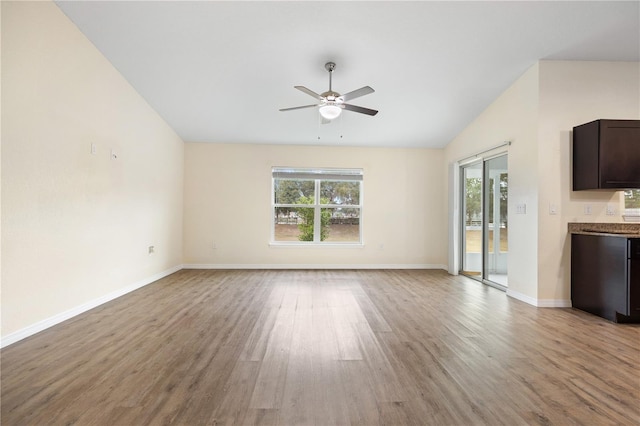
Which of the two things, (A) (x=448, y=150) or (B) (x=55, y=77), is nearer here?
(B) (x=55, y=77)

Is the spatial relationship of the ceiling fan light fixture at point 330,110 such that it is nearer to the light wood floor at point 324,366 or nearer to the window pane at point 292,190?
the light wood floor at point 324,366

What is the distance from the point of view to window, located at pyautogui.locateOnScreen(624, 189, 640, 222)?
3.47 m

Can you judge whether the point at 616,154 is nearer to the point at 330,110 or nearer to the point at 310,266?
the point at 330,110

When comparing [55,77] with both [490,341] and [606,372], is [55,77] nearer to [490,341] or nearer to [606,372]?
[490,341]

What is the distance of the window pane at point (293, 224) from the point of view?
5996 millimetres

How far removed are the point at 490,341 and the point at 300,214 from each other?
4195mm

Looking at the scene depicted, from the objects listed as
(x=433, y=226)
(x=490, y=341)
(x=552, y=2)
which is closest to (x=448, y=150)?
(x=433, y=226)

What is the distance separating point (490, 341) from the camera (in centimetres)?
243

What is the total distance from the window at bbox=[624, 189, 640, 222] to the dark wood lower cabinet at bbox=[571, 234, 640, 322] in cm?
78

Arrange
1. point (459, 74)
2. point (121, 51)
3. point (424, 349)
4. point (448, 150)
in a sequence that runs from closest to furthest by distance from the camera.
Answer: point (424, 349) → point (121, 51) → point (459, 74) → point (448, 150)

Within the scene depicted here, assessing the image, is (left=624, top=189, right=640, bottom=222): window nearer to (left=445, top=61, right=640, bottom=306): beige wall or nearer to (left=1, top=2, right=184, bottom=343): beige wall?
(left=445, top=61, right=640, bottom=306): beige wall

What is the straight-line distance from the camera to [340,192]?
6.08 m

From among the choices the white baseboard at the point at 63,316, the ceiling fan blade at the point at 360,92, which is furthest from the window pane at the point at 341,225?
the white baseboard at the point at 63,316

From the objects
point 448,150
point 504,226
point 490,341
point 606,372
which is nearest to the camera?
point 606,372
